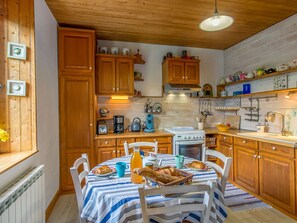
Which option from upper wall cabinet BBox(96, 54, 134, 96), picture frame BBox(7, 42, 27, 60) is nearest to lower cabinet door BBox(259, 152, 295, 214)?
upper wall cabinet BBox(96, 54, 134, 96)

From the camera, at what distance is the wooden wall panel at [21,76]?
1750 millimetres

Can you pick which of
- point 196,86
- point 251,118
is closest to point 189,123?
point 196,86

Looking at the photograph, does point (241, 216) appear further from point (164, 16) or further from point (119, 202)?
point (164, 16)

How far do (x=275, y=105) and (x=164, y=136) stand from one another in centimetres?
185

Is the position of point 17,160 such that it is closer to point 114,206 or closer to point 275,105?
point 114,206

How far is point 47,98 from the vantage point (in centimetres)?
233

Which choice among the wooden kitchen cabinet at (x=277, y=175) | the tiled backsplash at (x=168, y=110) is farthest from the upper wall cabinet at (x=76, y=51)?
the wooden kitchen cabinet at (x=277, y=175)

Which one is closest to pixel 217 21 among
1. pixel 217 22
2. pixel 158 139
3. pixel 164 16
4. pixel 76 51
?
pixel 217 22

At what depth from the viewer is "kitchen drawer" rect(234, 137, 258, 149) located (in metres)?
2.60

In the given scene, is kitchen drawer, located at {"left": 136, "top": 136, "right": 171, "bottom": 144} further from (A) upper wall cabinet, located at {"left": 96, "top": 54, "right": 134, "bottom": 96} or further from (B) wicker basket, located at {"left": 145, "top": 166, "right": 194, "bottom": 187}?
(B) wicker basket, located at {"left": 145, "top": 166, "right": 194, "bottom": 187}

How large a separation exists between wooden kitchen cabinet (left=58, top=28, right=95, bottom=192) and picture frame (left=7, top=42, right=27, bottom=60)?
0.99 m

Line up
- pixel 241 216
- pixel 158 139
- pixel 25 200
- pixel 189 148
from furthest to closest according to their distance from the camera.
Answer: pixel 189 148, pixel 158 139, pixel 241 216, pixel 25 200

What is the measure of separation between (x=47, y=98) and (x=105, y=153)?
1.18 meters

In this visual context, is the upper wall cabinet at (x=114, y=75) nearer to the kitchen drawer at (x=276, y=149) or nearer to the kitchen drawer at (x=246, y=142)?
the kitchen drawer at (x=246, y=142)
